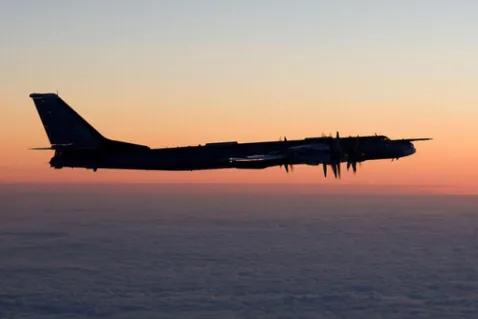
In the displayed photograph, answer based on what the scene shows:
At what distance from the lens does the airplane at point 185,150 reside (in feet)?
225

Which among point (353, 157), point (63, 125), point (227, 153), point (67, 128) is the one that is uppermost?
point (63, 125)

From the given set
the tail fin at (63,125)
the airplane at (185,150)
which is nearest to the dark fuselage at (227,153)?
the airplane at (185,150)

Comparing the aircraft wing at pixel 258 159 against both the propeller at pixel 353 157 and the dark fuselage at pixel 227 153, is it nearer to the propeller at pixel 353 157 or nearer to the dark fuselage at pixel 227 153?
the dark fuselage at pixel 227 153

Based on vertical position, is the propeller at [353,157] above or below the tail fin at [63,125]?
below

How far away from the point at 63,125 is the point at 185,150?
16329 mm

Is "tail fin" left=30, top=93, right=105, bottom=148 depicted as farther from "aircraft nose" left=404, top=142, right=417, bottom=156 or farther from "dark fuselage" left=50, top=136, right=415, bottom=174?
"aircraft nose" left=404, top=142, right=417, bottom=156

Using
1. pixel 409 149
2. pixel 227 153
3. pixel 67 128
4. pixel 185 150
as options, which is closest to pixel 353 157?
pixel 409 149

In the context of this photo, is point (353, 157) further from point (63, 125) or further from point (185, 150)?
point (63, 125)

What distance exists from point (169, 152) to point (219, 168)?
7.04 meters

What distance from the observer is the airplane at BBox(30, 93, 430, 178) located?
68.7m

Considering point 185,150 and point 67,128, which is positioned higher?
point 67,128

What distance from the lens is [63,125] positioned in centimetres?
7106

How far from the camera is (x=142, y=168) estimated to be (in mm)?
71938

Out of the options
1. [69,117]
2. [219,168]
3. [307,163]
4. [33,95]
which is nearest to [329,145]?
[307,163]
